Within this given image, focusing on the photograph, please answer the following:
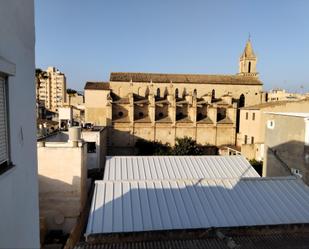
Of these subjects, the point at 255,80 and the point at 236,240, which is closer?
the point at 236,240

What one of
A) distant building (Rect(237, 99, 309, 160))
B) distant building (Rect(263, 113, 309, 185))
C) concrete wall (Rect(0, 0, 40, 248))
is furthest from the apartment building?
concrete wall (Rect(0, 0, 40, 248))

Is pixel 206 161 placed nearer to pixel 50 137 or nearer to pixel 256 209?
pixel 256 209

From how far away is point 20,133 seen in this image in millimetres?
2752

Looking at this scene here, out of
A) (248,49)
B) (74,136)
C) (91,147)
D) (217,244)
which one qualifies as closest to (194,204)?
(217,244)

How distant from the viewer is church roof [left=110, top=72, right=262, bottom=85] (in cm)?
3783

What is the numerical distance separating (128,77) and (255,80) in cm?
1980

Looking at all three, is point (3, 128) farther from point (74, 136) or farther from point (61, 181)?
point (61, 181)

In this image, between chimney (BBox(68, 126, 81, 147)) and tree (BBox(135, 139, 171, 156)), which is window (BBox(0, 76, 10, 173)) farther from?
tree (BBox(135, 139, 171, 156))

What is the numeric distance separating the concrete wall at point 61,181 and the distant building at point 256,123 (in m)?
17.3

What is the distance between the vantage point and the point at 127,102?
3416 centimetres

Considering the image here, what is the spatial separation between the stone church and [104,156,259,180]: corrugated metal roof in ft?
64.7

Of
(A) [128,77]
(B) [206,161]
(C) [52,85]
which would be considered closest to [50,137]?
(B) [206,161]

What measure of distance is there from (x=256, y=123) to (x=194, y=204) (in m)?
24.5

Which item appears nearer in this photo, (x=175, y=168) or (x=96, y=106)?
(x=175, y=168)
